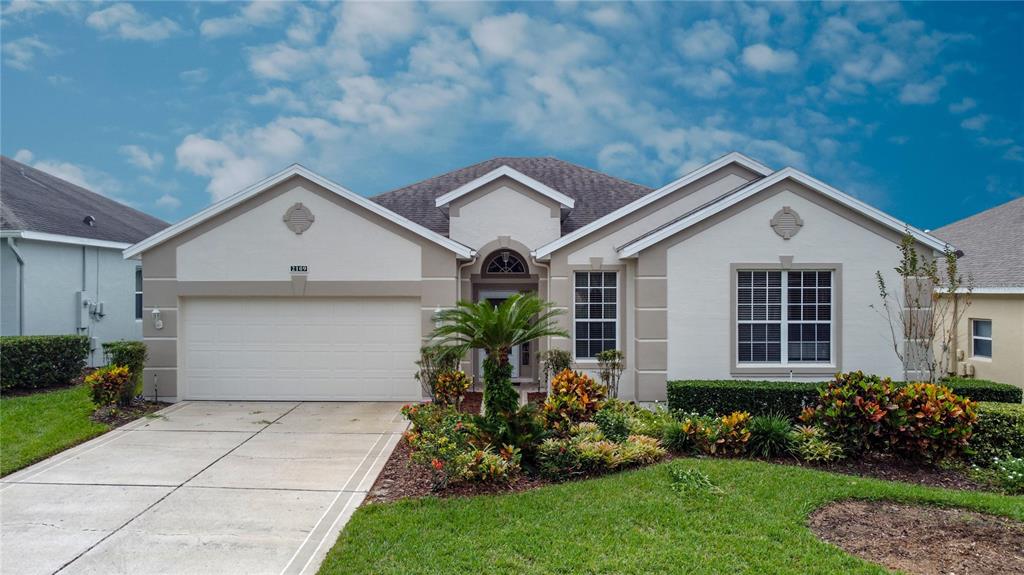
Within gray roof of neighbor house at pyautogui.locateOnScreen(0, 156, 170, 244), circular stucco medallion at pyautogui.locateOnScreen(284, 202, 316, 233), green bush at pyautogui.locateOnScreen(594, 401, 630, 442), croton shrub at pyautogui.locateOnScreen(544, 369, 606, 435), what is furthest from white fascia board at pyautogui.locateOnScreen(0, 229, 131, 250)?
green bush at pyautogui.locateOnScreen(594, 401, 630, 442)

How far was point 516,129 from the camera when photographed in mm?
19812

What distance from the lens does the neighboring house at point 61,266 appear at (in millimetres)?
14625

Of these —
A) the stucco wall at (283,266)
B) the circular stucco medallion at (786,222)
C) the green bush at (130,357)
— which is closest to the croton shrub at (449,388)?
the stucco wall at (283,266)

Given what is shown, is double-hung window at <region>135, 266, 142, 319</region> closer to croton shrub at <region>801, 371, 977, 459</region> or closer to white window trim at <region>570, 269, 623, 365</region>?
white window trim at <region>570, 269, 623, 365</region>

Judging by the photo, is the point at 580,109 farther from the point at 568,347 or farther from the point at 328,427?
the point at 328,427

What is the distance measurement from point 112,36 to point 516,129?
466 inches

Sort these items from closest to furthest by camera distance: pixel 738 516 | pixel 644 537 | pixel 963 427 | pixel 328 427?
pixel 644 537 < pixel 738 516 < pixel 963 427 < pixel 328 427

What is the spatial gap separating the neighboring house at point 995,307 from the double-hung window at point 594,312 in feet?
32.8

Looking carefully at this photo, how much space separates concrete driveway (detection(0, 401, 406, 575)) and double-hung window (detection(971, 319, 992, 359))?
15.6m

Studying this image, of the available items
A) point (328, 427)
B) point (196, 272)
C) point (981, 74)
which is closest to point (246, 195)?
point (196, 272)

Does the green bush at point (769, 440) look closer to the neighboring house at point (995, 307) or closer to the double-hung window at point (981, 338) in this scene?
the neighboring house at point (995, 307)

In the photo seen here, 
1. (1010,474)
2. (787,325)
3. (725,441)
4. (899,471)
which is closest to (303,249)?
(725,441)

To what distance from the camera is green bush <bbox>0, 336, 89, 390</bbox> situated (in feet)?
42.6

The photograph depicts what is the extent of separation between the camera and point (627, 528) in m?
5.55
